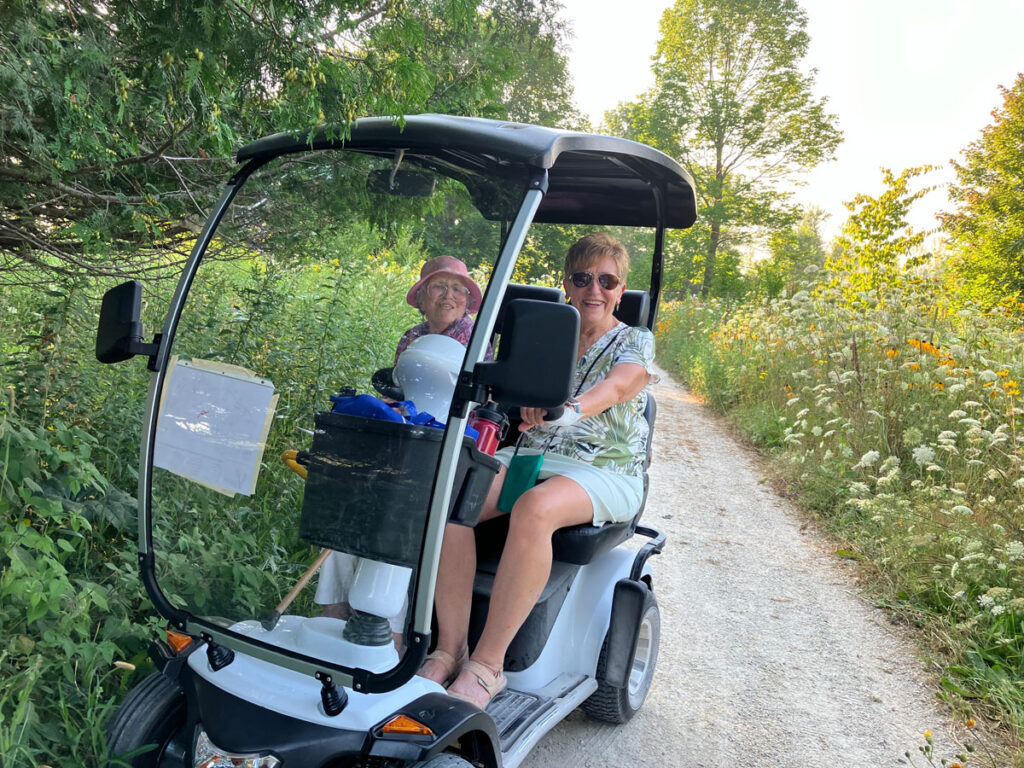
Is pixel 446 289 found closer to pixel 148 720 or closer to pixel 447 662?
pixel 447 662

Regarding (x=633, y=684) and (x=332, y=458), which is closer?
(x=332, y=458)

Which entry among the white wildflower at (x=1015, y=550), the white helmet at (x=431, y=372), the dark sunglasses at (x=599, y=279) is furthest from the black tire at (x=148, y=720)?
the white wildflower at (x=1015, y=550)

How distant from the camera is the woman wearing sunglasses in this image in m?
2.60

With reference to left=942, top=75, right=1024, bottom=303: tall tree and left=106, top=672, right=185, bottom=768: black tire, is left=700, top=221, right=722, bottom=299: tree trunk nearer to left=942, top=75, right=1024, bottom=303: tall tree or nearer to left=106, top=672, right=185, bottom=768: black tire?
left=942, top=75, right=1024, bottom=303: tall tree

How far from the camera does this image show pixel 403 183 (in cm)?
242

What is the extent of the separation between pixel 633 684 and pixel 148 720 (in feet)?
6.54

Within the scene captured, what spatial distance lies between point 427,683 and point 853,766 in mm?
1940

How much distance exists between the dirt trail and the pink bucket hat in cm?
179

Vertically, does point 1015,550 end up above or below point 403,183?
below

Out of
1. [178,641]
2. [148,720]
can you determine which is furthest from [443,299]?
[148,720]

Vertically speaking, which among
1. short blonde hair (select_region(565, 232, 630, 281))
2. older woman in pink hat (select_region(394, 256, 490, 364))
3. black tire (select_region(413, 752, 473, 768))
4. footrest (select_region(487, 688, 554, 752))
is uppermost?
short blonde hair (select_region(565, 232, 630, 281))

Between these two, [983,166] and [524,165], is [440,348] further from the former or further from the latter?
[983,166]

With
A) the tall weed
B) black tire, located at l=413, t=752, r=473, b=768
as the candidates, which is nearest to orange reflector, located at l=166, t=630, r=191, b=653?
black tire, located at l=413, t=752, r=473, b=768

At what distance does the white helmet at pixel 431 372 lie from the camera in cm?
213
